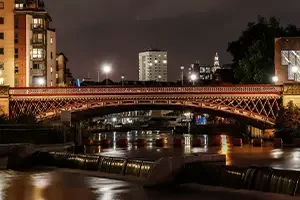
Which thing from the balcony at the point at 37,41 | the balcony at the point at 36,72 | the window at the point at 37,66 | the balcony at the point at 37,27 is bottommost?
the balcony at the point at 36,72

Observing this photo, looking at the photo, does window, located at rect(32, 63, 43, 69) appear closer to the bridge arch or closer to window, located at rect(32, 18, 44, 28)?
window, located at rect(32, 18, 44, 28)

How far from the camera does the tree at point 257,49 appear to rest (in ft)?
407

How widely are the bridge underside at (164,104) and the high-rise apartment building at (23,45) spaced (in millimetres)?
39981

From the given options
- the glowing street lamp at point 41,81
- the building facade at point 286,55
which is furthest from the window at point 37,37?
the building facade at point 286,55

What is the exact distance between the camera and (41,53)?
14212 centimetres

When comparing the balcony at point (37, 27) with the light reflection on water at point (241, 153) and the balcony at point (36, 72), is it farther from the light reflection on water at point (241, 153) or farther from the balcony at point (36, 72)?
the light reflection on water at point (241, 153)

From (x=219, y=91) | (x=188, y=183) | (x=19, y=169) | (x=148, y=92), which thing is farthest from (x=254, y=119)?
(x=188, y=183)

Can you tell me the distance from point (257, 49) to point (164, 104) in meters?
34.8

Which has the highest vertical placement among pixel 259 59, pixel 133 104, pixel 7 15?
pixel 7 15

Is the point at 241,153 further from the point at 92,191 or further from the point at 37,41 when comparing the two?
the point at 37,41

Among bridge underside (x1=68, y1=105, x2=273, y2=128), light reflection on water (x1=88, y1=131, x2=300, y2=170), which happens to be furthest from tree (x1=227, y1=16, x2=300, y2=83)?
light reflection on water (x1=88, y1=131, x2=300, y2=170)

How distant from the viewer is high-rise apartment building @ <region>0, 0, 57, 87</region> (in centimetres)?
13688

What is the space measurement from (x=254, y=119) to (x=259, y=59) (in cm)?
3067

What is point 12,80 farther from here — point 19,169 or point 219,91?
point 19,169
